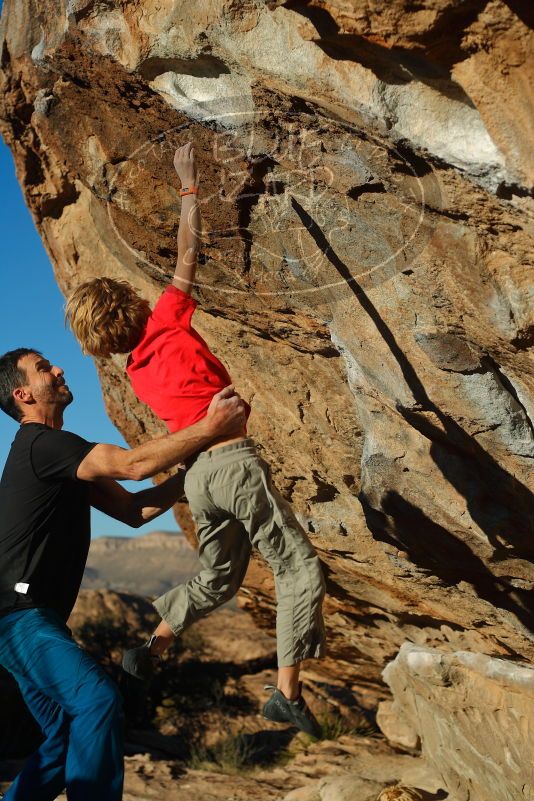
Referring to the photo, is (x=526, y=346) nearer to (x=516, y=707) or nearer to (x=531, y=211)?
(x=531, y=211)

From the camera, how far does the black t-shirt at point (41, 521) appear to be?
335cm

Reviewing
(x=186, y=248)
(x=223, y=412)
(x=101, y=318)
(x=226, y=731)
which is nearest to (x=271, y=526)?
(x=223, y=412)

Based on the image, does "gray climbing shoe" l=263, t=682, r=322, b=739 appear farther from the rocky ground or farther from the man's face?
the man's face

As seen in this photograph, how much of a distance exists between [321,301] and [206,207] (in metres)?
0.70

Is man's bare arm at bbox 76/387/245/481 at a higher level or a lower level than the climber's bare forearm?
lower

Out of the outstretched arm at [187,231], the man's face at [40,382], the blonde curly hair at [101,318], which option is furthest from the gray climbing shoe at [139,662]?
the outstretched arm at [187,231]

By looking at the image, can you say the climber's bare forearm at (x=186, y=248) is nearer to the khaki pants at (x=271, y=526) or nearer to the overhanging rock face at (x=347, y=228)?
the overhanging rock face at (x=347, y=228)

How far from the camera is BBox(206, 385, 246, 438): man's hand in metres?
3.23

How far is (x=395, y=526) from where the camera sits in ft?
16.0

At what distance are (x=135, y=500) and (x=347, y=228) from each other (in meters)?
1.52

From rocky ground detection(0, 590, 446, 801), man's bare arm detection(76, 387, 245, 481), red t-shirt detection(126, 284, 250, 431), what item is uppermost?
red t-shirt detection(126, 284, 250, 431)

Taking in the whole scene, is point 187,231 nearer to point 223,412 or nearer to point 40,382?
point 223,412

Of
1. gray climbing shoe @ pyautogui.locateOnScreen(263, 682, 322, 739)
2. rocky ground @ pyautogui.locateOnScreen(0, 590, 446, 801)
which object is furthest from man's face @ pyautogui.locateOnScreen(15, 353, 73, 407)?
gray climbing shoe @ pyautogui.locateOnScreen(263, 682, 322, 739)

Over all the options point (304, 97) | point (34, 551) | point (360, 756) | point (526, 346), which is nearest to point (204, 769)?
point (360, 756)
